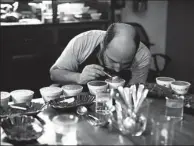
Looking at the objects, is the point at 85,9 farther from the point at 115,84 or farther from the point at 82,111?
the point at 82,111

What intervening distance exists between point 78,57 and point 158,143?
1.49 meters

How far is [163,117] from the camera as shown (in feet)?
6.25

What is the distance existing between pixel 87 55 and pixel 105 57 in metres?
0.30

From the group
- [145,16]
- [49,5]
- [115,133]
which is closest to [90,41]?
[115,133]

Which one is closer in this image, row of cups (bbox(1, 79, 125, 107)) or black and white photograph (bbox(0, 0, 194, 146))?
black and white photograph (bbox(0, 0, 194, 146))

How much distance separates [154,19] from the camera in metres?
5.19

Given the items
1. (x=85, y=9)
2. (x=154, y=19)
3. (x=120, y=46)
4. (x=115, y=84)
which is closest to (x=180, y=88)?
(x=115, y=84)

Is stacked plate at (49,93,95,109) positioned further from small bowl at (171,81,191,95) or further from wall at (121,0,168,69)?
wall at (121,0,168,69)

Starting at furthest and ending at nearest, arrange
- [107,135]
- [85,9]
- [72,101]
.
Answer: [85,9], [72,101], [107,135]

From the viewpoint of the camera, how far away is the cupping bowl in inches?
61.4

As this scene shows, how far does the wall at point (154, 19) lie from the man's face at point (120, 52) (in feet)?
8.22

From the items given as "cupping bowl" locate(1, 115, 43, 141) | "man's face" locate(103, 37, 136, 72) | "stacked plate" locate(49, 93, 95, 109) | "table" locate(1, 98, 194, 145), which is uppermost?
"man's face" locate(103, 37, 136, 72)

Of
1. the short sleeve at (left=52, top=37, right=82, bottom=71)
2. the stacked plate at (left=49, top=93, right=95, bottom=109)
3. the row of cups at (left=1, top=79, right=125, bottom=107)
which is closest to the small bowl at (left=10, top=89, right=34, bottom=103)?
the row of cups at (left=1, top=79, right=125, bottom=107)

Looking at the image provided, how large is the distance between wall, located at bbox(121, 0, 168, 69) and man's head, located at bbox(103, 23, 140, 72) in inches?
94.9
